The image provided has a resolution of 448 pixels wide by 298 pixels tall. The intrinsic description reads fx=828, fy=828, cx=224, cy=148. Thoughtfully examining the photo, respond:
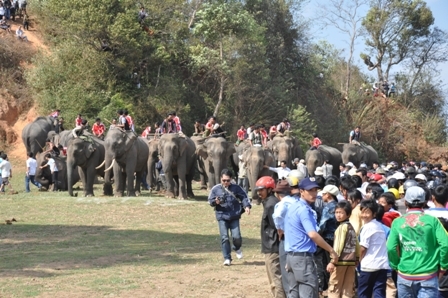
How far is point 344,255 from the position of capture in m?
9.40

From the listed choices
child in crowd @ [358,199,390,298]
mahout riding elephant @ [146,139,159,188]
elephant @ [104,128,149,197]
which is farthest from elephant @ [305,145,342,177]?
child in crowd @ [358,199,390,298]

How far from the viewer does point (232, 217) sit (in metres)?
13.2

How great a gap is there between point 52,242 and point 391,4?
44328mm

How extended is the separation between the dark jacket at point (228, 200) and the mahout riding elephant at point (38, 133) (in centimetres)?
2166

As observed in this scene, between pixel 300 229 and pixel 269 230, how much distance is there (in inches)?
70.4

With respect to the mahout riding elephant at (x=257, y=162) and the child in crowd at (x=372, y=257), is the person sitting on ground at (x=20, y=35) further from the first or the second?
the child in crowd at (x=372, y=257)

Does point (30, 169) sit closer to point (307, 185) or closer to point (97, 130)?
point (97, 130)

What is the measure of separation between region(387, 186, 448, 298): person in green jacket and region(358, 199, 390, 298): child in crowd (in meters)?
1.25

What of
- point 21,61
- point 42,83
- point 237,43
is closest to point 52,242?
point 42,83

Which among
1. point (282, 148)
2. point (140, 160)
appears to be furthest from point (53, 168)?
point (282, 148)

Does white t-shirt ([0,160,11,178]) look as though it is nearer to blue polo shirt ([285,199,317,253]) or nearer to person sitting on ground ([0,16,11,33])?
blue polo shirt ([285,199,317,253])

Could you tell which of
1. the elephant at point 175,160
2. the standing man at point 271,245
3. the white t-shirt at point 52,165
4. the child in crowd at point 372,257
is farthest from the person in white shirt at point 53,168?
the child in crowd at point 372,257

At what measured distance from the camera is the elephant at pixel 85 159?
25.2m

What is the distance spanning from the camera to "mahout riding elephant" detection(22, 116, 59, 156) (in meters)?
33.7
